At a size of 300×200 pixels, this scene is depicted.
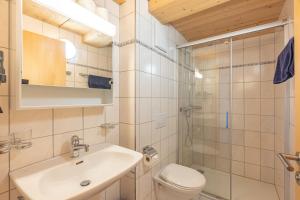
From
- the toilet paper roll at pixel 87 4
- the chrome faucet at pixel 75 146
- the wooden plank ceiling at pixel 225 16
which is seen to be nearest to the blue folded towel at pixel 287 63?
the wooden plank ceiling at pixel 225 16

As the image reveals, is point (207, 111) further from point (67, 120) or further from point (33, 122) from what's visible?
point (33, 122)

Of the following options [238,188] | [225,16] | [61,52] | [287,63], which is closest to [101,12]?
[61,52]

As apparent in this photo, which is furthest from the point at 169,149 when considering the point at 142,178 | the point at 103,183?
the point at 103,183

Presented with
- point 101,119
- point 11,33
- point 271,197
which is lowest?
point 271,197

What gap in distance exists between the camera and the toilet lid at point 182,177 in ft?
4.77

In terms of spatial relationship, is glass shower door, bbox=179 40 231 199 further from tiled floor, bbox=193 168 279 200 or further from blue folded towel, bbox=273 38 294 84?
blue folded towel, bbox=273 38 294 84

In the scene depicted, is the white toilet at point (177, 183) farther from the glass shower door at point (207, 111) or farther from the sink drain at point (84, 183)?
the sink drain at point (84, 183)

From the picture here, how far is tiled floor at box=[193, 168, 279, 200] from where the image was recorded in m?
1.88

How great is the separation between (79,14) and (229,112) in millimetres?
2025

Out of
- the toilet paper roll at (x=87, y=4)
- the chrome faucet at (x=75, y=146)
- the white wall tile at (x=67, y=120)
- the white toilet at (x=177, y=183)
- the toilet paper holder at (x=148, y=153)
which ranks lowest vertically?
the white toilet at (x=177, y=183)

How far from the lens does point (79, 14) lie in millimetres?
1020

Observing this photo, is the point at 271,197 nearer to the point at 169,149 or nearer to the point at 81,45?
the point at 169,149

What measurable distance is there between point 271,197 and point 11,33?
303cm

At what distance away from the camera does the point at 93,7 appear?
113 centimetres
